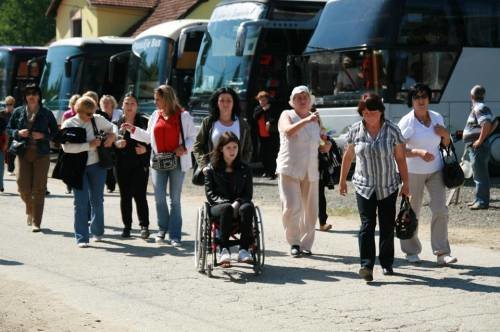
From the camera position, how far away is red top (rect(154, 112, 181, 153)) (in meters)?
11.7

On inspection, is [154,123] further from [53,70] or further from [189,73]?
[53,70]

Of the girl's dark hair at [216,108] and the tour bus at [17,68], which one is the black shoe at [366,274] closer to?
the girl's dark hair at [216,108]

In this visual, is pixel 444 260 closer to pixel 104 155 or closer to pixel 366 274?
pixel 366 274

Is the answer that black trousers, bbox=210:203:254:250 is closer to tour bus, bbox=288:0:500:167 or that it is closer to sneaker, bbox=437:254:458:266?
sneaker, bbox=437:254:458:266

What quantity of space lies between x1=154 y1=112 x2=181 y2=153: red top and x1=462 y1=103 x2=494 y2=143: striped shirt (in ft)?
17.9

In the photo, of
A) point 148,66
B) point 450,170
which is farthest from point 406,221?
point 148,66

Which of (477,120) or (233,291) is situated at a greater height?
(477,120)

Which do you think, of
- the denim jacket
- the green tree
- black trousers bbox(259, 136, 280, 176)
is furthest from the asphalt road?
the green tree

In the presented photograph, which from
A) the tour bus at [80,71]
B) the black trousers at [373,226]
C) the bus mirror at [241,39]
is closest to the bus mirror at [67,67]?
the tour bus at [80,71]

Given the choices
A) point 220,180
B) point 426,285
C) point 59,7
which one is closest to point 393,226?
point 426,285

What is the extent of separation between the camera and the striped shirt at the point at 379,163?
9.57 meters

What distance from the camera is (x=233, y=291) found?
913 cm

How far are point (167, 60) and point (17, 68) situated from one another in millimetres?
9465

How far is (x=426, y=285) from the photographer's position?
30.5 ft
